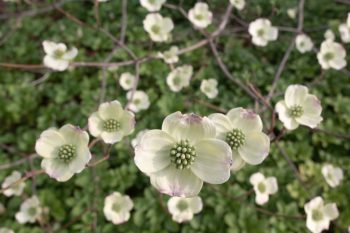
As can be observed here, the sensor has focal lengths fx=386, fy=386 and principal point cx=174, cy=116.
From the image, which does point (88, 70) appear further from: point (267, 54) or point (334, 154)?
point (334, 154)

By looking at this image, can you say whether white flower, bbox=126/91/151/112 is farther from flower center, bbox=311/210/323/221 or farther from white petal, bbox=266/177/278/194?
flower center, bbox=311/210/323/221

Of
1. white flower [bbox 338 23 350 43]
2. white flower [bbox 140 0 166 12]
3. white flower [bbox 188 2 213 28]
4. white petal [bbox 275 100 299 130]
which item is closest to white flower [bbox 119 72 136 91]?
white flower [bbox 140 0 166 12]

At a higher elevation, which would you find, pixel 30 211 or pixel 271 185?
pixel 271 185

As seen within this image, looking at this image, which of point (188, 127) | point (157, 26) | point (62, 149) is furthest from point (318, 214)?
point (157, 26)

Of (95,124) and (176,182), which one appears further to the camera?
(95,124)

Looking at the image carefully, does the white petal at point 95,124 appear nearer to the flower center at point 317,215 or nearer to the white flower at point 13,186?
the white flower at point 13,186

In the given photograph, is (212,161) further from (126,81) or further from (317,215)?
(126,81)
